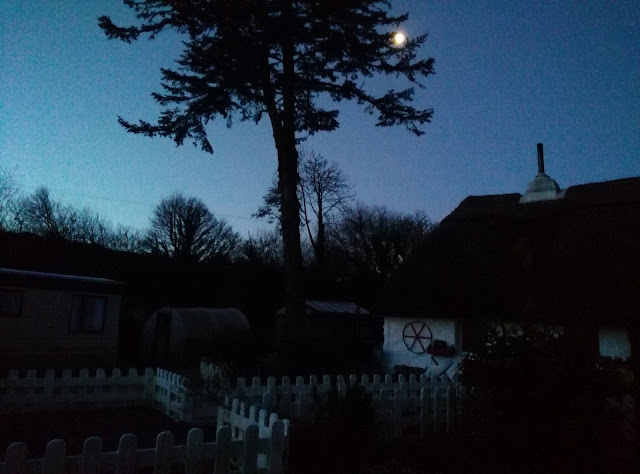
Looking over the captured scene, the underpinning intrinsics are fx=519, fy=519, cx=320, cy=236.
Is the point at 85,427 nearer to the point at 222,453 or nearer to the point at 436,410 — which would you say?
the point at 222,453

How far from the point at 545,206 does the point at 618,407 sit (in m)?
10.9

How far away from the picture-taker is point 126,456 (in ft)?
14.6

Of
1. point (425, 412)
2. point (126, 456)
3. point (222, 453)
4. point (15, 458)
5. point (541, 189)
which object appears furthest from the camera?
point (541, 189)

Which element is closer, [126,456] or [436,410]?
[126,456]

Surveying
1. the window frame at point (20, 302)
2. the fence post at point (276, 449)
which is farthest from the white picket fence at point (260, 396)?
the window frame at point (20, 302)

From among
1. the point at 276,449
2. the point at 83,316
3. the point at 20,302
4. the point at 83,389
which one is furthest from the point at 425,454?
the point at 83,316

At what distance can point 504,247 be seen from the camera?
50.6 feet

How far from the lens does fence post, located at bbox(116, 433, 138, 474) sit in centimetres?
443

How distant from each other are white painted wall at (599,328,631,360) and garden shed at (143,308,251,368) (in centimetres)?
1154

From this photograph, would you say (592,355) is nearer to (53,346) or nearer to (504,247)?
(504,247)

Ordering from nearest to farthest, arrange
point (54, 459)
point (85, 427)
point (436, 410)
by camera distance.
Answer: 1. point (54, 459)
2. point (436, 410)
3. point (85, 427)

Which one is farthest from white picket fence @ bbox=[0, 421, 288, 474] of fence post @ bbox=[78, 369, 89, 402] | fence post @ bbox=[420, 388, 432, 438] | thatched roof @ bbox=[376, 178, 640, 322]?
thatched roof @ bbox=[376, 178, 640, 322]

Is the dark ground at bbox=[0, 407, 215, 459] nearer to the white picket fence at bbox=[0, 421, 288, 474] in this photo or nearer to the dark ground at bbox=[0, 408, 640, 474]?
the dark ground at bbox=[0, 408, 640, 474]

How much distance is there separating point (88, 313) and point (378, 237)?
2971 cm
